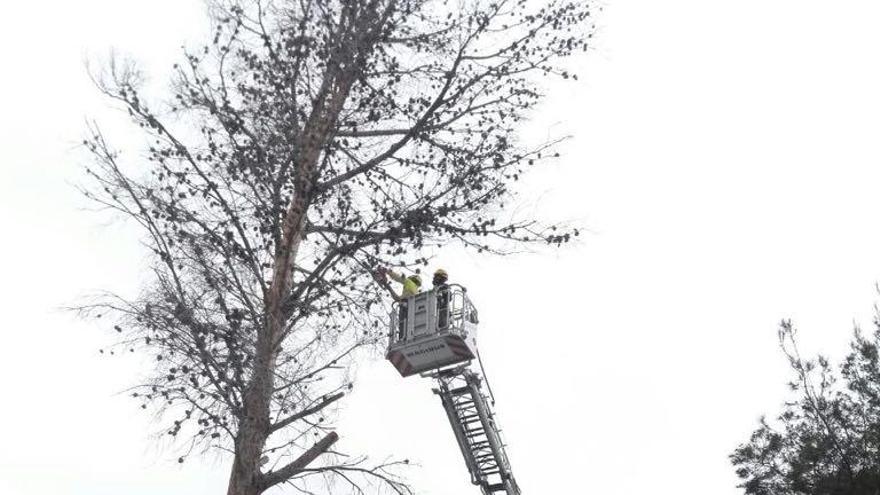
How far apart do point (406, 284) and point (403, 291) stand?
0.10 meters

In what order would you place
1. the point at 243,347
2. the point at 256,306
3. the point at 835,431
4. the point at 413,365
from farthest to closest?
the point at 835,431, the point at 413,365, the point at 256,306, the point at 243,347

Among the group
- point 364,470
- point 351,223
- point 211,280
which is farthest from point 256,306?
point 364,470

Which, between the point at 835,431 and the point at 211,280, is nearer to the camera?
the point at 211,280

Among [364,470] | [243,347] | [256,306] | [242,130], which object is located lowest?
[364,470]

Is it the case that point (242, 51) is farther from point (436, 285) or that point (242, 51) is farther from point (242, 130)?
point (436, 285)

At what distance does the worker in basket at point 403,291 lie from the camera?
39.3ft

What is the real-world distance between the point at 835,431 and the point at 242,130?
577 inches

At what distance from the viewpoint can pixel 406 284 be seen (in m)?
12.2

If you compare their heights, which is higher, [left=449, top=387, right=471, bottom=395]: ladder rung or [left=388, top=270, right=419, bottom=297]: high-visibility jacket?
[left=388, top=270, right=419, bottom=297]: high-visibility jacket

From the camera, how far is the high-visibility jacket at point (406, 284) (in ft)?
39.8

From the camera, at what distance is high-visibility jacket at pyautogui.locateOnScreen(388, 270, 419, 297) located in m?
12.1

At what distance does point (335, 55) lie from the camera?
1051 centimetres

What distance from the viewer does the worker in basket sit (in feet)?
39.3

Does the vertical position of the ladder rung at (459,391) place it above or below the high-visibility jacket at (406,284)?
below
